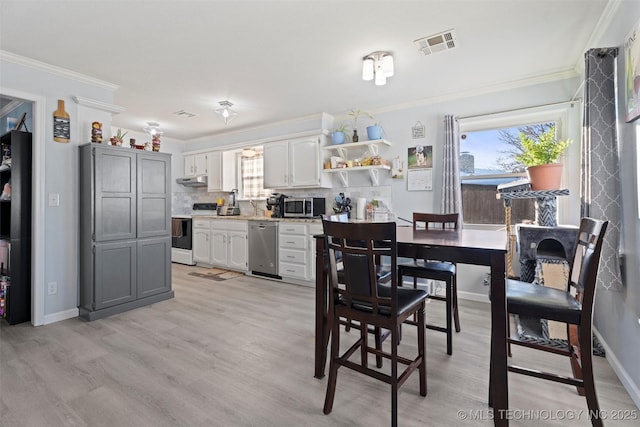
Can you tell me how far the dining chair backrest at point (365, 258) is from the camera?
4.77 ft

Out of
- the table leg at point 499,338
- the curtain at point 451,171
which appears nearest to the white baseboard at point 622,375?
the table leg at point 499,338

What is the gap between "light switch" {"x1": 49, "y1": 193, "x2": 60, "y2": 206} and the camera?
118 inches

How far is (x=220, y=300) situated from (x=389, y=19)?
127 inches

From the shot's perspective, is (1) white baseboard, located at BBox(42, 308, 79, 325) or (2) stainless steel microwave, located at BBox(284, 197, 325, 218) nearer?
(1) white baseboard, located at BBox(42, 308, 79, 325)

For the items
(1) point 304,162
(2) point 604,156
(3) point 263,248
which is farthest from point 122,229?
(2) point 604,156

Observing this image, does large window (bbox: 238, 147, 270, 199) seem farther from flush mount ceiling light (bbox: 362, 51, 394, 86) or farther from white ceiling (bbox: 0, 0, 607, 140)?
flush mount ceiling light (bbox: 362, 51, 394, 86)

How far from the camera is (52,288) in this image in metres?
3.01

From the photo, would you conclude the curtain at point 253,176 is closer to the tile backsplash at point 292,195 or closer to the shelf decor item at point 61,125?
the tile backsplash at point 292,195

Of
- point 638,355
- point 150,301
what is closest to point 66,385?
point 150,301

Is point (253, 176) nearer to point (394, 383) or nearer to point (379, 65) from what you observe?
point (379, 65)

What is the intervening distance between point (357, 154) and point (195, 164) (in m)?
3.35

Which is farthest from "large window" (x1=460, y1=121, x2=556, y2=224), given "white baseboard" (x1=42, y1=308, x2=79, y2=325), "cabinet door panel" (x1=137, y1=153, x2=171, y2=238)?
"white baseboard" (x1=42, y1=308, x2=79, y2=325)

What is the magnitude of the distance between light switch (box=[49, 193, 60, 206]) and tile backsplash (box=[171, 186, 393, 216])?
9.66ft

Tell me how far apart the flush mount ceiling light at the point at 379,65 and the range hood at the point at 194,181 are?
4.11 m
